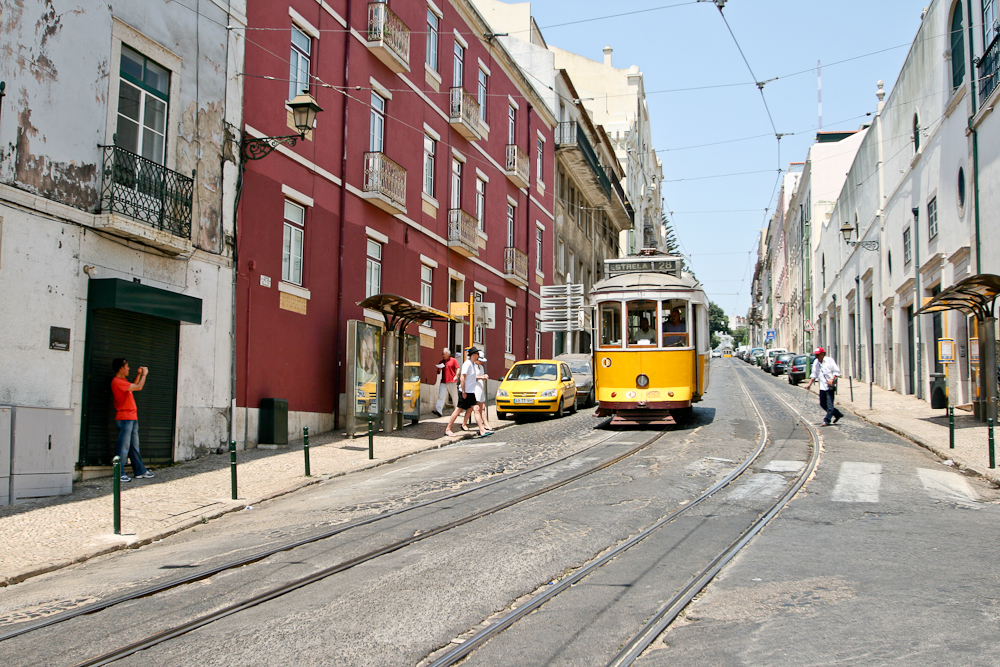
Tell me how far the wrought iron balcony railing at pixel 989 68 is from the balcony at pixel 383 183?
43.8 ft

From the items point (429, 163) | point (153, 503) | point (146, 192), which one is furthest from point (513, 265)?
point (153, 503)

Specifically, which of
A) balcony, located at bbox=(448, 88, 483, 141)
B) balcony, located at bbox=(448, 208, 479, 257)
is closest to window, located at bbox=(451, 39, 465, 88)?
balcony, located at bbox=(448, 88, 483, 141)

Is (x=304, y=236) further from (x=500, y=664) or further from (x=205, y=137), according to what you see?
(x=500, y=664)

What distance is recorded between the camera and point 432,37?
23.9m

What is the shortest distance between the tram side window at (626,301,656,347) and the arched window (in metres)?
10.3

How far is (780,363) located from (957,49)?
29752 mm

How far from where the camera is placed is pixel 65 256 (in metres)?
11.2

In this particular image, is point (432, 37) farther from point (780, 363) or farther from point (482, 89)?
point (780, 363)

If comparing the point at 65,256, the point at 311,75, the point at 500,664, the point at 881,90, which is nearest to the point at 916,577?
the point at 500,664

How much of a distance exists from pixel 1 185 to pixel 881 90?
3403 cm

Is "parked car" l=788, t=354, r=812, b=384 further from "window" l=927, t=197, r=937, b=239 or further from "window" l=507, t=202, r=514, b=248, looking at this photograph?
"window" l=507, t=202, r=514, b=248

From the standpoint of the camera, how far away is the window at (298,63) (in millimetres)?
16734

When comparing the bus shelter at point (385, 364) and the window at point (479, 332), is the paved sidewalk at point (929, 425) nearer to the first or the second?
the bus shelter at point (385, 364)

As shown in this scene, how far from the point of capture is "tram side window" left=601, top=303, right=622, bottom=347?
18.0m
